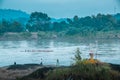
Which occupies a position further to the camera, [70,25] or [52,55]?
[70,25]

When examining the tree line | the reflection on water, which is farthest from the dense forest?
the reflection on water

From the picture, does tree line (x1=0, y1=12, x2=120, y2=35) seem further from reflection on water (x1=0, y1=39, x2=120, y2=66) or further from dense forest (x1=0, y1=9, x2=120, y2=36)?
reflection on water (x1=0, y1=39, x2=120, y2=66)

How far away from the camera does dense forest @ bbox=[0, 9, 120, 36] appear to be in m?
141

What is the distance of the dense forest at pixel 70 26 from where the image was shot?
14075 cm

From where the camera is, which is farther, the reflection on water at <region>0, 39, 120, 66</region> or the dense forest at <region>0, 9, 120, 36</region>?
the dense forest at <region>0, 9, 120, 36</region>

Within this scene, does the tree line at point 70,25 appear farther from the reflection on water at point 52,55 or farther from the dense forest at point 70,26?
the reflection on water at point 52,55

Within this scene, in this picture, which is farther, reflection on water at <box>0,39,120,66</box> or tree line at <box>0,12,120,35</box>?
tree line at <box>0,12,120,35</box>

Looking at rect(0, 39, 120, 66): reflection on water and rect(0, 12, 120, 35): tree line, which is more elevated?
rect(0, 12, 120, 35): tree line

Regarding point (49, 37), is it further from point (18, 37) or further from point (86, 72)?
point (86, 72)

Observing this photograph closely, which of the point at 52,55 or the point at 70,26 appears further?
the point at 70,26

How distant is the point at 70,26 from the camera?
153 metres

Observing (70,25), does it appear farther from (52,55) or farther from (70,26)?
(52,55)

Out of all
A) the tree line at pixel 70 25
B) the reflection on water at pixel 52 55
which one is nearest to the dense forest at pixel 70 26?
the tree line at pixel 70 25

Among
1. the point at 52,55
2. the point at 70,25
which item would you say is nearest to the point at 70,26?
the point at 70,25
